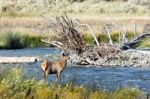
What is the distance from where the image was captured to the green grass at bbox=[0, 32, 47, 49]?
3494 cm

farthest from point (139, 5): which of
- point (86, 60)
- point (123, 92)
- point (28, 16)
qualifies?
point (123, 92)

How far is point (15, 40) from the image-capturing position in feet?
116

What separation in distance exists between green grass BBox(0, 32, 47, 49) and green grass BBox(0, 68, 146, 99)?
22.5 metres

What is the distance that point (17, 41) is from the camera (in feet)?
116

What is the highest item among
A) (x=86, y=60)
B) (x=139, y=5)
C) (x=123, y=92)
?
(x=123, y=92)

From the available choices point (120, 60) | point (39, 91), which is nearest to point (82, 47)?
point (120, 60)

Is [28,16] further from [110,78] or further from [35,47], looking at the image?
[110,78]

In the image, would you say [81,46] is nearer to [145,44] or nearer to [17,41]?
[145,44]

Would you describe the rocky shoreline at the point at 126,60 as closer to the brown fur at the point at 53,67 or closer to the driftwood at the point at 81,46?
the driftwood at the point at 81,46

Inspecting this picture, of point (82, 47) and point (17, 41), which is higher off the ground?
point (82, 47)

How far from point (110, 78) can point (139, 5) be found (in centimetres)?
4557

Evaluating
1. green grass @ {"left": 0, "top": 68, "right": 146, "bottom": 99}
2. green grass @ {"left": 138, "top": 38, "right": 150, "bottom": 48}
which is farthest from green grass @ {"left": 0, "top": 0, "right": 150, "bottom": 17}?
green grass @ {"left": 0, "top": 68, "right": 146, "bottom": 99}

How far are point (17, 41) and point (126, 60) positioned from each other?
1145cm

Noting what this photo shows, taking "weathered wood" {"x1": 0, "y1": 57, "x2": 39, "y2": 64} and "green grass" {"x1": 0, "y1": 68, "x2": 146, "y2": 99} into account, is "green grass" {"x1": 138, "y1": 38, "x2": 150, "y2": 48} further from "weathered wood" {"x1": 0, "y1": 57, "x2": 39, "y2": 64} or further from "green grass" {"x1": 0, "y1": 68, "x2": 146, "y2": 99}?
"green grass" {"x1": 0, "y1": 68, "x2": 146, "y2": 99}
